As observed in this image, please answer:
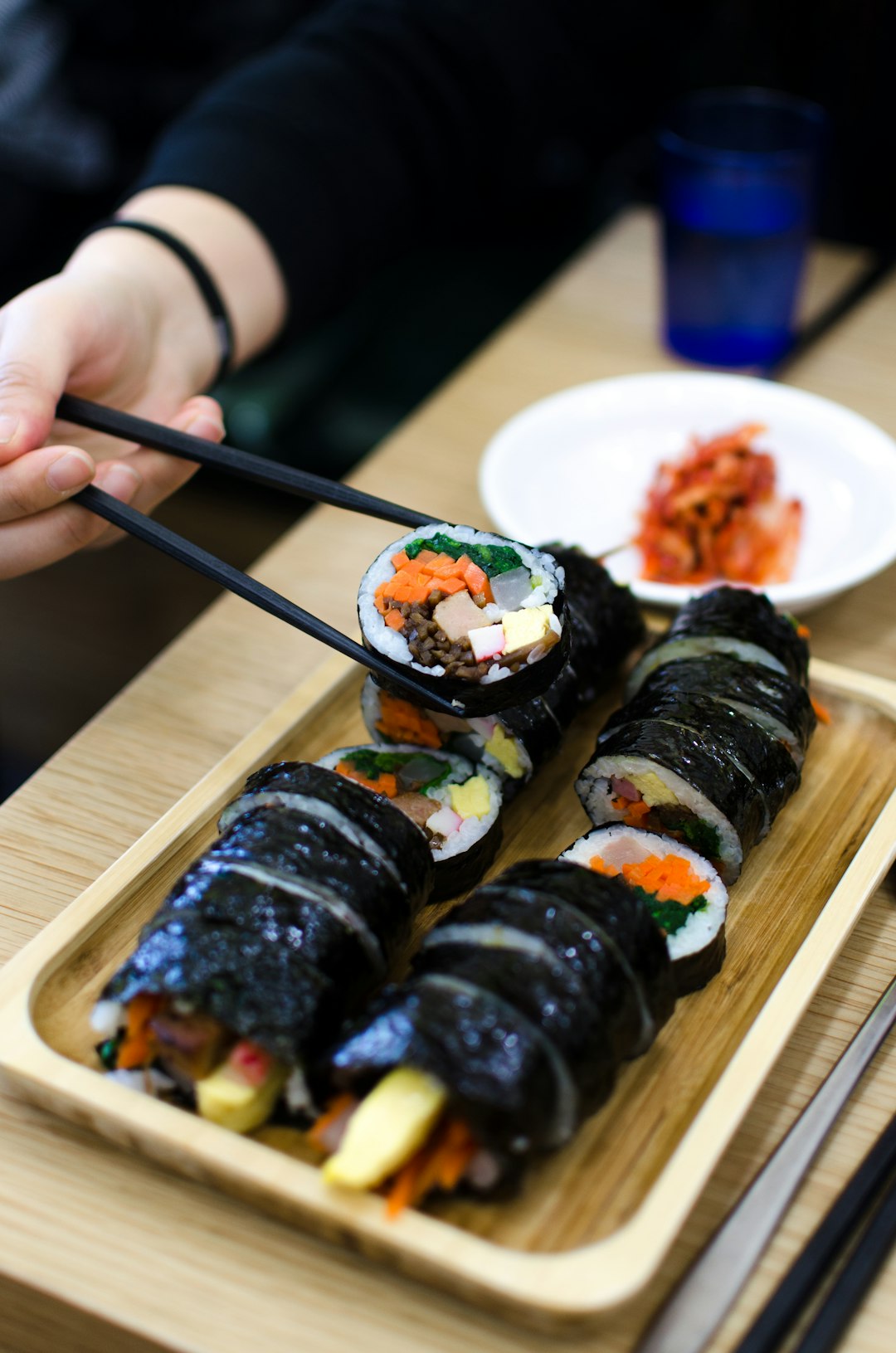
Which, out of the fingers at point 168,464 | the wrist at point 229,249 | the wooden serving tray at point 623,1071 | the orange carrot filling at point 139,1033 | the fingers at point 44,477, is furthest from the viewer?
the wrist at point 229,249

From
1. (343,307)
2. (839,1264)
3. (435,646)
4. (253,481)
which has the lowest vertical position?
(839,1264)

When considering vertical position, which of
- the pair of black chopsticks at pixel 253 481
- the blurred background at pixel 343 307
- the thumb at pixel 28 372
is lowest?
the blurred background at pixel 343 307

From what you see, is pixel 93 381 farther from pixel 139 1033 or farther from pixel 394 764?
pixel 139 1033

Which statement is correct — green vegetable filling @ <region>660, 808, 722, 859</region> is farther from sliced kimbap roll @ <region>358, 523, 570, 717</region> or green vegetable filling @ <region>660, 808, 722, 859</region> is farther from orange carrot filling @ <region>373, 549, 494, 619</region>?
orange carrot filling @ <region>373, 549, 494, 619</region>

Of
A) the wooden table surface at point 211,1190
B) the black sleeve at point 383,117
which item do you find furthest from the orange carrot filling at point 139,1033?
the black sleeve at point 383,117

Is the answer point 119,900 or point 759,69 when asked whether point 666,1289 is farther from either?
point 759,69

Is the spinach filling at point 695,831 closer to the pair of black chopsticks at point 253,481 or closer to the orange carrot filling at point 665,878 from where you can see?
the orange carrot filling at point 665,878

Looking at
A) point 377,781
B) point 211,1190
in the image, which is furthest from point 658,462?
point 211,1190

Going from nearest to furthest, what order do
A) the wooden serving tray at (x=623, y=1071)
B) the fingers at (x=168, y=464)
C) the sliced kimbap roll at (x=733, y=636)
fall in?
the wooden serving tray at (x=623, y=1071)
the sliced kimbap roll at (x=733, y=636)
the fingers at (x=168, y=464)
